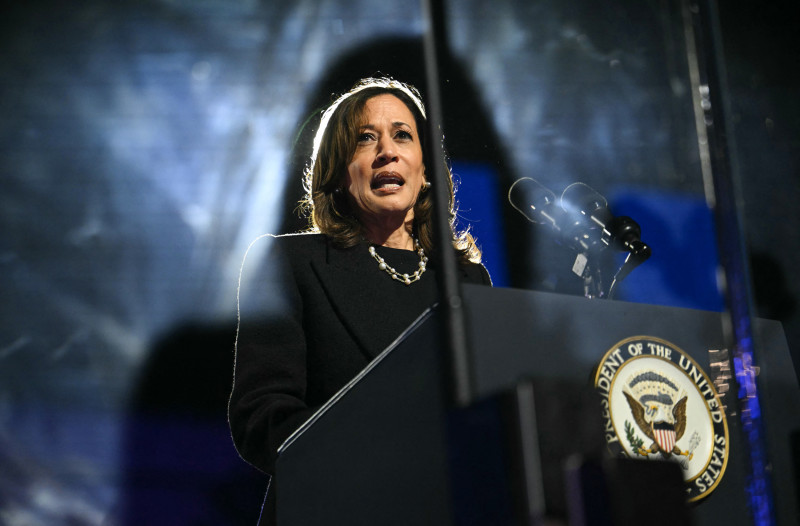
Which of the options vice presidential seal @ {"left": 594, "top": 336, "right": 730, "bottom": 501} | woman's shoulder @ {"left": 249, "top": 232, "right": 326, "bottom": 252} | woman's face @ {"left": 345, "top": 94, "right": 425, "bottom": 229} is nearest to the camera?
vice presidential seal @ {"left": 594, "top": 336, "right": 730, "bottom": 501}

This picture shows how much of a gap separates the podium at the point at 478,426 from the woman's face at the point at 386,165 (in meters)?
0.77

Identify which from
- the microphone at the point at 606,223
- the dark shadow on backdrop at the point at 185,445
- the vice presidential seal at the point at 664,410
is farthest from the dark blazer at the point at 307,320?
the dark shadow on backdrop at the point at 185,445

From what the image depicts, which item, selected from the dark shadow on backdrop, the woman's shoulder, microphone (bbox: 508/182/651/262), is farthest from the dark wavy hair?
the dark shadow on backdrop

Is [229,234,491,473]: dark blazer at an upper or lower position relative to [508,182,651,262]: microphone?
lower

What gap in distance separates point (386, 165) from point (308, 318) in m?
0.40

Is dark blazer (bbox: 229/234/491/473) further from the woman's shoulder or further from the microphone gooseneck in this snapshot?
the microphone gooseneck

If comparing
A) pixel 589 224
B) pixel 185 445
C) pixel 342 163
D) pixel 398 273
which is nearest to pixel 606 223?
pixel 589 224

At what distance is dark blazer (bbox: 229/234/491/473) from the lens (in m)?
1.05

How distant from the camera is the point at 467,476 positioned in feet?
1.66

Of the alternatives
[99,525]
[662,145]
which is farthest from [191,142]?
[662,145]

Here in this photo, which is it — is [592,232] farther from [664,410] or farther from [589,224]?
[664,410]

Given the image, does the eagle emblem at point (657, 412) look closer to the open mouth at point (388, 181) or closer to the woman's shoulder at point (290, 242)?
the woman's shoulder at point (290, 242)

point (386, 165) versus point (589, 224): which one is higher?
point (386, 165)

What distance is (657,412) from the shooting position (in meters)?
0.64
